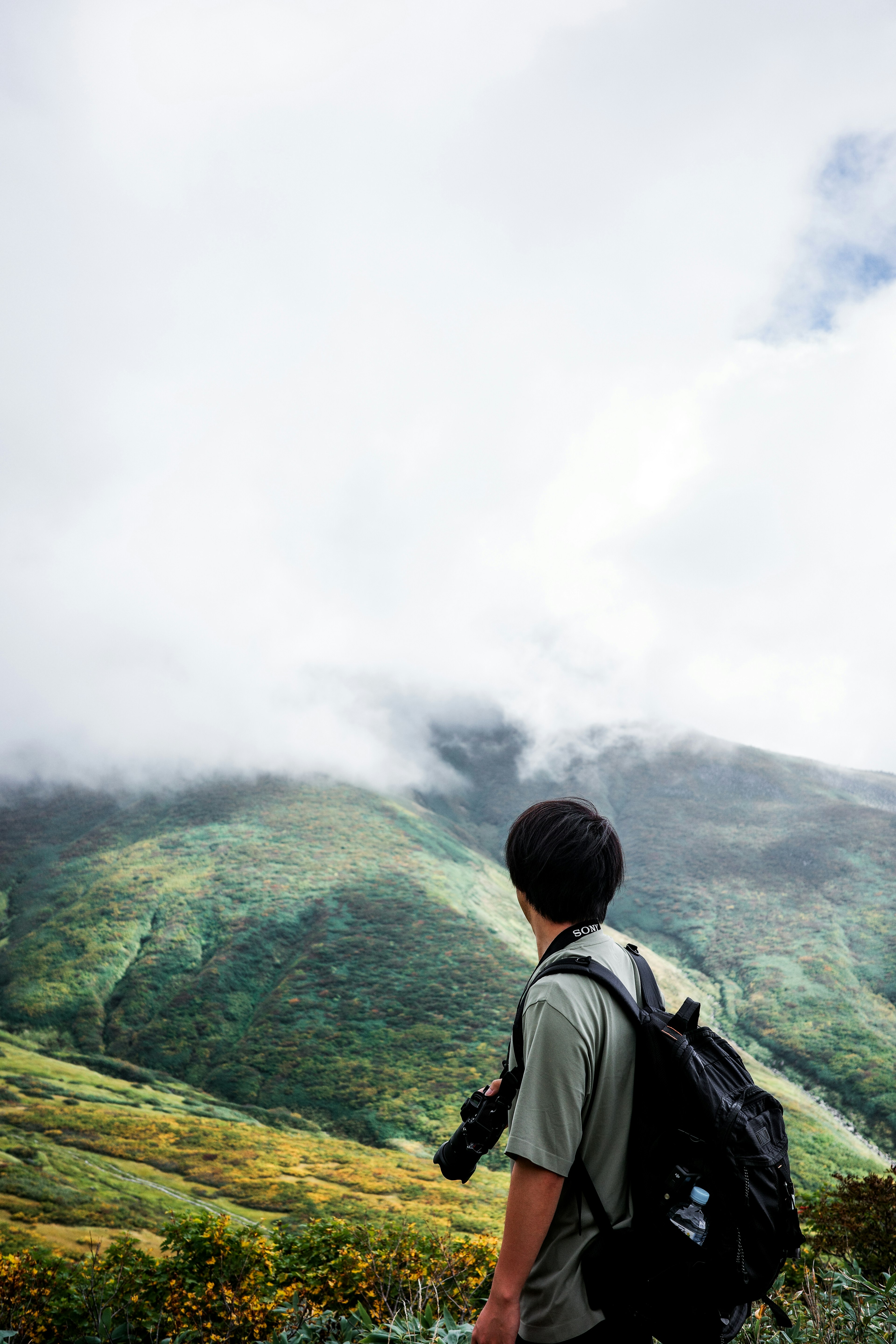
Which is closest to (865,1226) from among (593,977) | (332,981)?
(593,977)

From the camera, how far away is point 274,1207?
54.8 ft

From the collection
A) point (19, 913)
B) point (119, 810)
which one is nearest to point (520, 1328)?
point (19, 913)

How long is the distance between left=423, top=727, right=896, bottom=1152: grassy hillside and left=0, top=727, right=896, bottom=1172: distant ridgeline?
0.54 feet

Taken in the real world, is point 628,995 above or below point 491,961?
above

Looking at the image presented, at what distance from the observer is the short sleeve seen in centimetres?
177

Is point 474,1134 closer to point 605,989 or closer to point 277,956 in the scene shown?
point 605,989

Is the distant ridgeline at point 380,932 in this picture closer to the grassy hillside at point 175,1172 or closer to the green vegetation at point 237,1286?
the grassy hillside at point 175,1172

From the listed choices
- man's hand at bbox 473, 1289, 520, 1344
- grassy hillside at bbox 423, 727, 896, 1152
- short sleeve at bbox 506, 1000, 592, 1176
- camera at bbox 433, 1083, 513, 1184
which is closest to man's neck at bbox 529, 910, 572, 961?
short sleeve at bbox 506, 1000, 592, 1176

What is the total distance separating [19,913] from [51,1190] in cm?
2744

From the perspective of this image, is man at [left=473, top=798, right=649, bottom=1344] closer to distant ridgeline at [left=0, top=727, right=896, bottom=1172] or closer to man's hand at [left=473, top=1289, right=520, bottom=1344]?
man's hand at [left=473, top=1289, right=520, bottom=1344]

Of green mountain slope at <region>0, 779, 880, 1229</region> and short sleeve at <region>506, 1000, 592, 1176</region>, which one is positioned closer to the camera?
short sleeve at <region>506, 1000, 592, 1176</region>

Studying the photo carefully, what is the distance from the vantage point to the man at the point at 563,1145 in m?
1.77

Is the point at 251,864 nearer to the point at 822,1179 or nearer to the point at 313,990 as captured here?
the point at 313,990

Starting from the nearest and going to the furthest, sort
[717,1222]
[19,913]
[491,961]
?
[717,1222] → [491,961] → [19,913]
